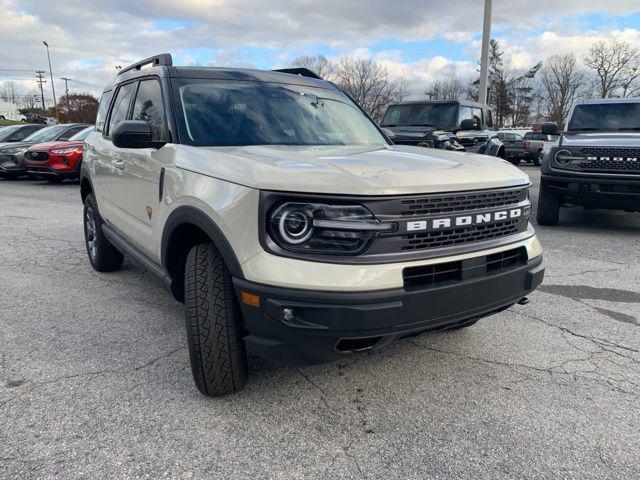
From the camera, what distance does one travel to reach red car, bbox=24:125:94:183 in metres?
12.7

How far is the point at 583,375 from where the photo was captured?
3035mm

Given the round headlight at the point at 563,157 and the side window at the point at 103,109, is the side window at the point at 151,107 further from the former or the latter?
the round headlight at the point at 563,157

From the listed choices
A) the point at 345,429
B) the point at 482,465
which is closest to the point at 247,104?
the point at 345,429

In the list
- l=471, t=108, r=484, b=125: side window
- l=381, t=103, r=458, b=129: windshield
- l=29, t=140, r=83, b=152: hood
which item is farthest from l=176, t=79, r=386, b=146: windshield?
l=29, t=140, r=83, b=152: hood

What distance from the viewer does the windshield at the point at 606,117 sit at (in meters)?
7.77

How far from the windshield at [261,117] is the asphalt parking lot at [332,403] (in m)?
1.42

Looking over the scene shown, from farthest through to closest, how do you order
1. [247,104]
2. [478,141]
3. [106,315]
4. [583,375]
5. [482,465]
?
[478,141] < [106,315] < [247,104] < [583,375] < [482,465]

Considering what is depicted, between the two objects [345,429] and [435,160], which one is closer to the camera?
[345,429]

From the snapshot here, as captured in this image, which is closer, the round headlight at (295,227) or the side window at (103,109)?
the round headlight at (295,227)

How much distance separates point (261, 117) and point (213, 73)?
0.53 metres

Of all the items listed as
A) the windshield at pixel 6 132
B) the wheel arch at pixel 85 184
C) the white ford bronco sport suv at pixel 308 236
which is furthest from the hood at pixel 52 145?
the white ford bronco sport suv at pixel 308 236

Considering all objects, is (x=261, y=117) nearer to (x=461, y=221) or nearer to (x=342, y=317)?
(x=461, y=221)

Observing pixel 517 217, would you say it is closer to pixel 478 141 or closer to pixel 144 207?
pixel 144 207

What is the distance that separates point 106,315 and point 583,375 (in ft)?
11.1
